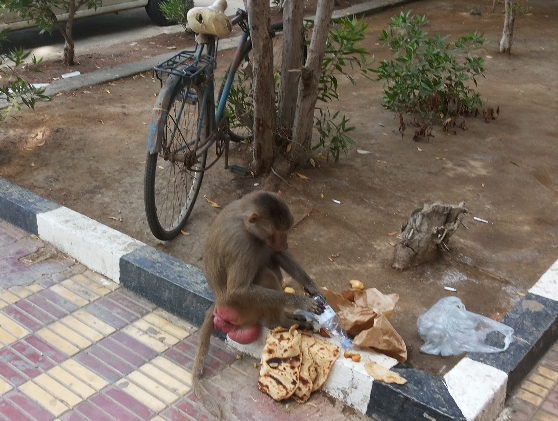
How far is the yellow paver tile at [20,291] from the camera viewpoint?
12.9 feet

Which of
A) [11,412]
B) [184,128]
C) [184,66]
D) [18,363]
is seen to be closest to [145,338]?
[18,363]

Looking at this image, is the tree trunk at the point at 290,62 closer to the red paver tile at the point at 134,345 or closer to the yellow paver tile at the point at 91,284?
the yellow paver tile at the point at 91,284

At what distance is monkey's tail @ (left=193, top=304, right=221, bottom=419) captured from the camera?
10.3 feet

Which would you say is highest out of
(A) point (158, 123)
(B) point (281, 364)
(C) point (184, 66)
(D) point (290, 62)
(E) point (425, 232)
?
(C) point (184, 66)

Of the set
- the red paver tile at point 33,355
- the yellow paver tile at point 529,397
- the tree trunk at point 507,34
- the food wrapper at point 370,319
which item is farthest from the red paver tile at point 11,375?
the tree trunk at point 507,34

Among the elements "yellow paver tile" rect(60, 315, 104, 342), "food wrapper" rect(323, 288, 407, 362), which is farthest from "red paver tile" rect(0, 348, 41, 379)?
"food wrapper" rect(323, 288, 407, 362)

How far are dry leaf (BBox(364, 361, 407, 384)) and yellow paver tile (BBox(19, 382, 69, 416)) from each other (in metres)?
1.48

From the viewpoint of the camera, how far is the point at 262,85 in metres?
5.13

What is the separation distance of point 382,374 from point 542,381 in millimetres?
932

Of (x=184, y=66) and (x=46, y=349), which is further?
(x=184, y=66)

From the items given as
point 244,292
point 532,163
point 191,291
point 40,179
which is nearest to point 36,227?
point 40,179

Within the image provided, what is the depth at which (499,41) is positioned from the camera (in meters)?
10.5

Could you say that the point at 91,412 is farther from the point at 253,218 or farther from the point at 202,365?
the point at 253,218

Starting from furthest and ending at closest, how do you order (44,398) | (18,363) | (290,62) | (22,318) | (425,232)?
(290,62) → (425,232) → (22,318) → (18,363) → (44,398)
